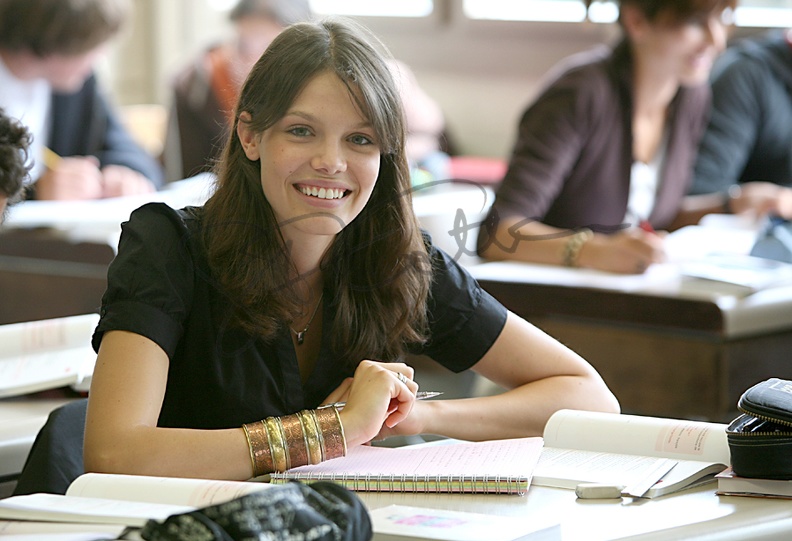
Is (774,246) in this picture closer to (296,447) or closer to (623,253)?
(623,253)

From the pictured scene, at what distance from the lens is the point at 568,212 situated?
3037 mm

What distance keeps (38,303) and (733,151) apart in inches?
80.7

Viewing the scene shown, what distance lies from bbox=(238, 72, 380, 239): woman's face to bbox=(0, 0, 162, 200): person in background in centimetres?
177

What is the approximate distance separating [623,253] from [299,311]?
1.17 m

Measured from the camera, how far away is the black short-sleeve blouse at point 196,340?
147cm

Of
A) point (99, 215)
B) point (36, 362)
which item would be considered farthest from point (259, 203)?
point (99, 215)

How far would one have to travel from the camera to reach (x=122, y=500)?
117 centimetres

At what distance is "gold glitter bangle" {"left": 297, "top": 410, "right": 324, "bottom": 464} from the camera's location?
→ 1371 millimetres

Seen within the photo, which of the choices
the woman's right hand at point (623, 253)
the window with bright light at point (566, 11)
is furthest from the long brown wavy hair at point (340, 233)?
the window with bright light at point (566, 11)

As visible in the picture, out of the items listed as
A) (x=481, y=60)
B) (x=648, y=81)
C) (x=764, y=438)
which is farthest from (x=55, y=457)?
(x=481, y=60)

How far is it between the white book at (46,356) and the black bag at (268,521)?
859mm

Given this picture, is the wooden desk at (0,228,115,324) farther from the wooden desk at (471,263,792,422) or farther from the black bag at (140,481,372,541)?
the black bag at (140,481,372,541)

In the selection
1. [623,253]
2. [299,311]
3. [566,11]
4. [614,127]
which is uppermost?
[566,11]

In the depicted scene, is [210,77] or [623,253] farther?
[210,77]
